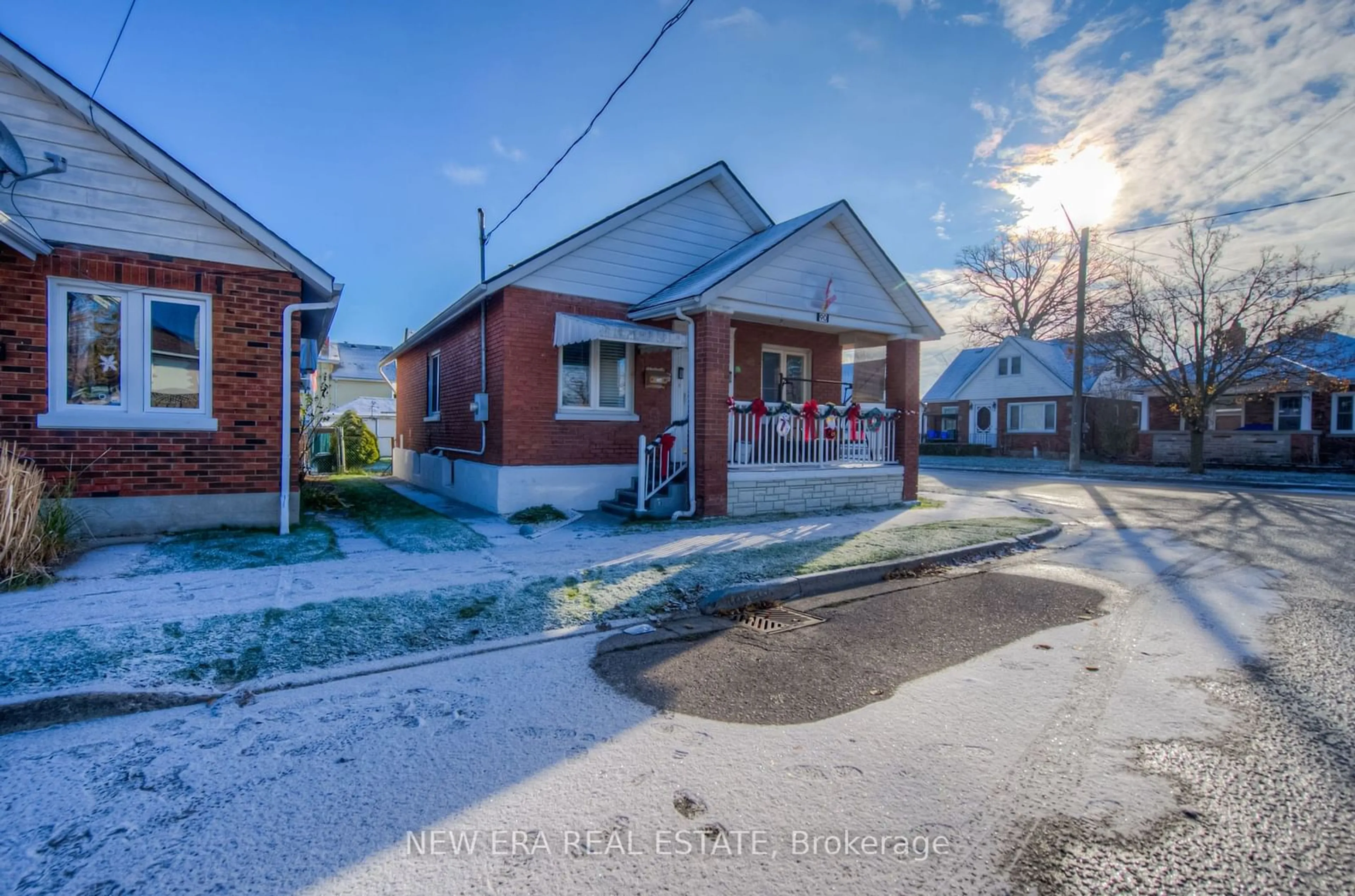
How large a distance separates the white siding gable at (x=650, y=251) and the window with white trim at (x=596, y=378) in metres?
0.87

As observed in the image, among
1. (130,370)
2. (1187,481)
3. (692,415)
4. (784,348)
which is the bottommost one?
(1187,481)

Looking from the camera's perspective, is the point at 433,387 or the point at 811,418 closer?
the point at 811,418

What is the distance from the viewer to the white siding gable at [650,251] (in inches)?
432

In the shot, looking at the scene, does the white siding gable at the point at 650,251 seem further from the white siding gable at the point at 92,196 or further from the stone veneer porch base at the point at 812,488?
the white siding gable at the point at 92,196

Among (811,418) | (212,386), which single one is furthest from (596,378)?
(212,386)

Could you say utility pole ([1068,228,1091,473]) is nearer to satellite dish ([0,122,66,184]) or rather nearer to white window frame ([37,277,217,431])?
white window frame ([37,277,217,431])

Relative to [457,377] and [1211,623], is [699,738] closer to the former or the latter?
[1211,623]

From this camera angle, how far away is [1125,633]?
17.0 ft

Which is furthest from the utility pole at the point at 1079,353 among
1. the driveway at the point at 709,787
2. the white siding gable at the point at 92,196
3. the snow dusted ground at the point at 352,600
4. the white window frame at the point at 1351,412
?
the white siding gable at the point at 92,196

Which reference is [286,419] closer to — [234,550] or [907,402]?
[234,550]

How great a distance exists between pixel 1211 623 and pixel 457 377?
39.3ft

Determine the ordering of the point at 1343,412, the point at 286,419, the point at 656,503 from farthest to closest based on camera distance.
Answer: the point at 1343,412
the point at 656,503
the point at 286,419

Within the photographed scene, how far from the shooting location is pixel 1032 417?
35.4 m

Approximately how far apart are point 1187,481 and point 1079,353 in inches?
202
